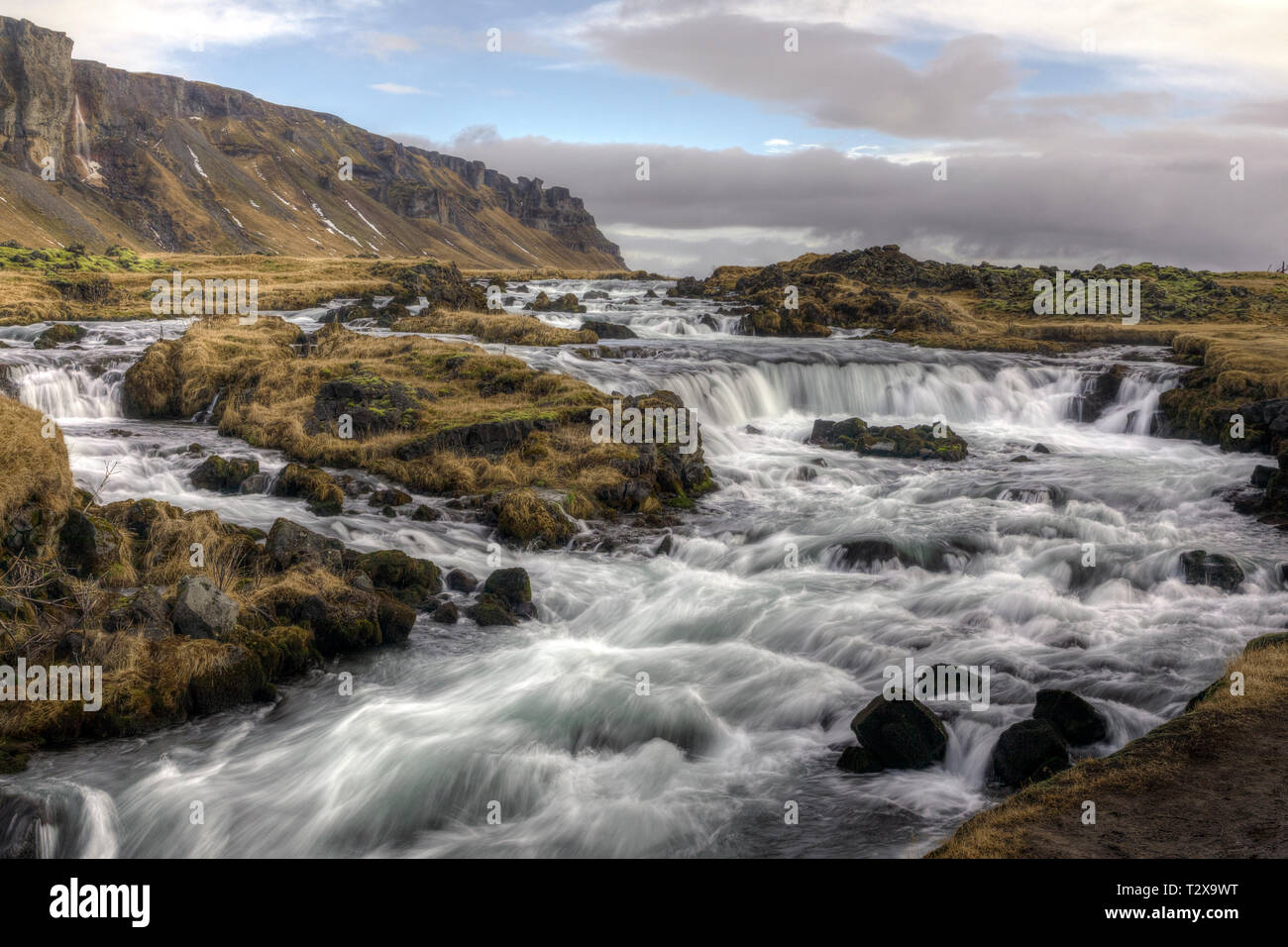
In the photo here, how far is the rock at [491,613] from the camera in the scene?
15992 mm

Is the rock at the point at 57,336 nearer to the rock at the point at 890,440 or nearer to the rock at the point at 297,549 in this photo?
the rock at the point at 297,549

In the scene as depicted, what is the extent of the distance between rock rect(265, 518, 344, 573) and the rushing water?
2.15 meters

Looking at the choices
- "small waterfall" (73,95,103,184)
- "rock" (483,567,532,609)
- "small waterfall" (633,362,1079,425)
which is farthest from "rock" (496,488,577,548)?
"small waterfall" (73,95,103,184)

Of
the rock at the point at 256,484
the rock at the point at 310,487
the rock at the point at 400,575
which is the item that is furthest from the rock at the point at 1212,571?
the rock at the point at 256,484

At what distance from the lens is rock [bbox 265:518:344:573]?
51.5 ft

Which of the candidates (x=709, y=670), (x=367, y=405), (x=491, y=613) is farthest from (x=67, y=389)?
(x=709, y=670)

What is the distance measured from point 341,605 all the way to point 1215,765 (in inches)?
477

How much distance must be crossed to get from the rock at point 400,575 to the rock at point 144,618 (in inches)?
145

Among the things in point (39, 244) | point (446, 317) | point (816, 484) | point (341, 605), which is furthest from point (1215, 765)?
point (39, 244)

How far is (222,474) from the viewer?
866 inches

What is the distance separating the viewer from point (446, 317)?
160 ft

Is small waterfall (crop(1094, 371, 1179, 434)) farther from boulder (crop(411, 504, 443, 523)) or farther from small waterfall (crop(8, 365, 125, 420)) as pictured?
small waterfall (crop(8, 365, 125, 420))
